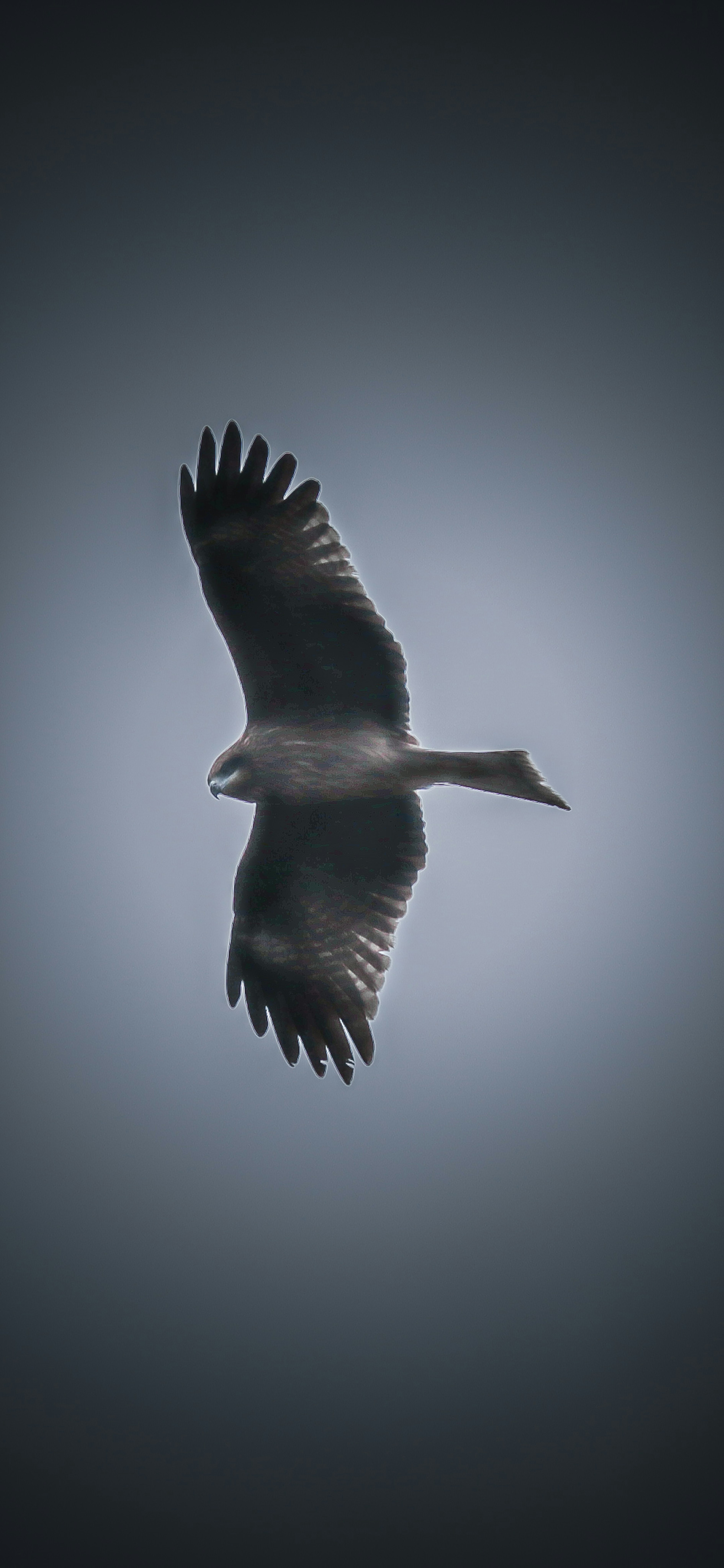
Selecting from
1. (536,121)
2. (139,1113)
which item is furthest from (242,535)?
(139,1113)

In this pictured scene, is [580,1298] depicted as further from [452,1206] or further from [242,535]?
[242,535]

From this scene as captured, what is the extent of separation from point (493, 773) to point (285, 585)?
83cm

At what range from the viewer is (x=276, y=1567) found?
11250mm

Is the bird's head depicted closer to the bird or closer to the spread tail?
the bird

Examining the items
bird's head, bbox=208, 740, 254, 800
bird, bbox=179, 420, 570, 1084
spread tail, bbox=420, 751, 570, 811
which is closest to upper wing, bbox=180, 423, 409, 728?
bird, bbox=179, 420, 570, 1084

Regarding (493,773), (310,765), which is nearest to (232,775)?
(310,765)

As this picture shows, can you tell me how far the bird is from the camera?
2.86m

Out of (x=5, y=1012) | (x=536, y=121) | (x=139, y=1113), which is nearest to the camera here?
(x=536, y=121)

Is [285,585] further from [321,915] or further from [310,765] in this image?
[321,915]

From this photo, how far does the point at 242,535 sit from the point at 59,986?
16898 millimetres

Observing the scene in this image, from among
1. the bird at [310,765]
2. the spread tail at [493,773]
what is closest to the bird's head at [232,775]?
the bird at [310,765]

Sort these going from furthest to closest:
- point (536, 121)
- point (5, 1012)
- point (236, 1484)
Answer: point (5, 1012), point (236, 1484), point (536, 121)

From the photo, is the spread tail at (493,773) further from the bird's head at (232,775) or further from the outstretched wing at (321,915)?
the bird's head at (232,775)

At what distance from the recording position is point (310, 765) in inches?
118
